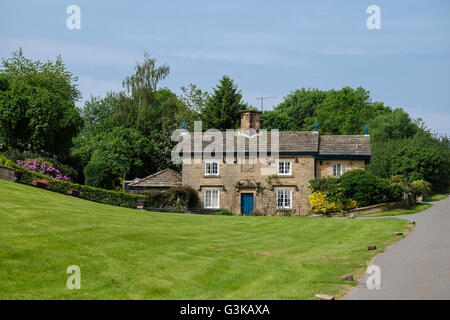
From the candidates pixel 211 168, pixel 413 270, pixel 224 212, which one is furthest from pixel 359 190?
pixel 413 270

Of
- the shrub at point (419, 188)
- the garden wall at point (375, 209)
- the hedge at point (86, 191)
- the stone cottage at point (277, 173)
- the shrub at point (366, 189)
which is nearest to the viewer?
the hedge at point (86, 191)

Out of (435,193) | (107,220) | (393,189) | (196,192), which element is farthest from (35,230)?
(435,193)

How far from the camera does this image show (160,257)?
14.2 meters

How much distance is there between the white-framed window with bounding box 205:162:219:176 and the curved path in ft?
74.7

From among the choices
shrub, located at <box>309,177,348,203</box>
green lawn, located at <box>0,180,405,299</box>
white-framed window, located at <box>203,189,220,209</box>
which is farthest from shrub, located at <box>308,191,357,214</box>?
green lawn, located at <box>0,180,405,299</box>

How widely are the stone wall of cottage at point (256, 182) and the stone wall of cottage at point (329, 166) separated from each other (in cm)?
75

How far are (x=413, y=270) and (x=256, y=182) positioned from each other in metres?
28.8

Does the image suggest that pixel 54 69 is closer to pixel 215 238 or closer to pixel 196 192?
pixel 196 192

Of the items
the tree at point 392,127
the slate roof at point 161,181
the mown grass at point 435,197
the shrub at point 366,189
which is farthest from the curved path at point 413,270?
the tree at point 392,127

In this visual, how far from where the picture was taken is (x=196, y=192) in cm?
4206

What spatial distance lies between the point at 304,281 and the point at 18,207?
1239cm

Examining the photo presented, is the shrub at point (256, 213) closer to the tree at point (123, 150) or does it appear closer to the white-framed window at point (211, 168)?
the white-framed window at point (211, 168)

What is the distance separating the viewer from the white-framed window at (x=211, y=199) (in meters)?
41.8

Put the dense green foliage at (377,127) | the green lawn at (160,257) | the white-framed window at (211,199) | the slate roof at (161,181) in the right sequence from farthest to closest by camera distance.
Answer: the dense green foliage at (377,127), the slate roof at (161,181), the white-framed window at (211,199), the green lawn at (160,257)
